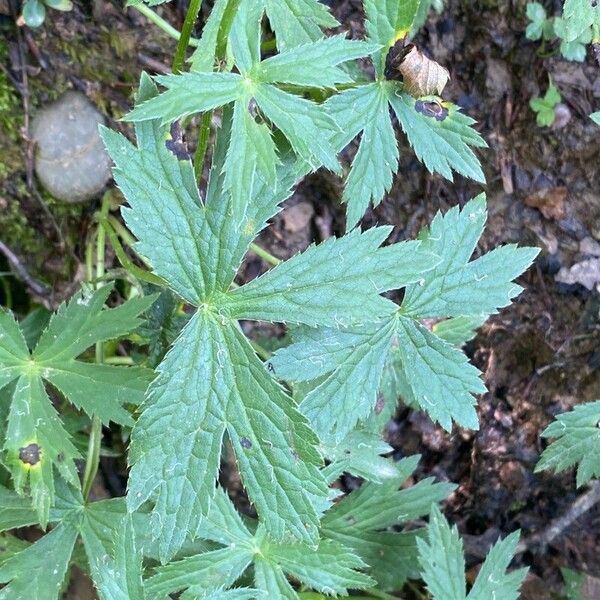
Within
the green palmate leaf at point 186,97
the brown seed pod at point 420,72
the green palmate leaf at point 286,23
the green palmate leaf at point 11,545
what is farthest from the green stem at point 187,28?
the green palmate leaf at point 11,545

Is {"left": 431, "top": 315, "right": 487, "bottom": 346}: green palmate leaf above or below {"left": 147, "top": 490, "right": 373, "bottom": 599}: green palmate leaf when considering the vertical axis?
above

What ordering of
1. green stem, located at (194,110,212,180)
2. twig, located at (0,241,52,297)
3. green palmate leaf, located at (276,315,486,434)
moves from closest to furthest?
green stem, located at (194,110,212,180), green palmate leaf, located at (276,315,486,434), twig, located at (0,241,52,297)

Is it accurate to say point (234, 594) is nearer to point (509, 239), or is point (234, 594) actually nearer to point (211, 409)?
point (211, 409)

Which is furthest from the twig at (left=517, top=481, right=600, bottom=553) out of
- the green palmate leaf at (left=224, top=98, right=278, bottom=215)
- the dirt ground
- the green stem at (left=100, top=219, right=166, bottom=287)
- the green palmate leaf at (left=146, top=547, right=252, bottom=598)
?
the green palmate leaf at (left=224, top=98, right=278, bottom=215)

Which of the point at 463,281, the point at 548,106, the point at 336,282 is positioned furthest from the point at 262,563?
the point at 548,106

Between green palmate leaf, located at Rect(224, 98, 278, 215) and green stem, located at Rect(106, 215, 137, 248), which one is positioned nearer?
green palmate leaf, located at Rect(224, 98, 278, 215)

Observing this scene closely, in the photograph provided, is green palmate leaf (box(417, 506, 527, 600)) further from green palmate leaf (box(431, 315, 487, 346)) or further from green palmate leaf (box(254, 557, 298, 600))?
green palmate leaf (box(431, 315, 487, 346))
